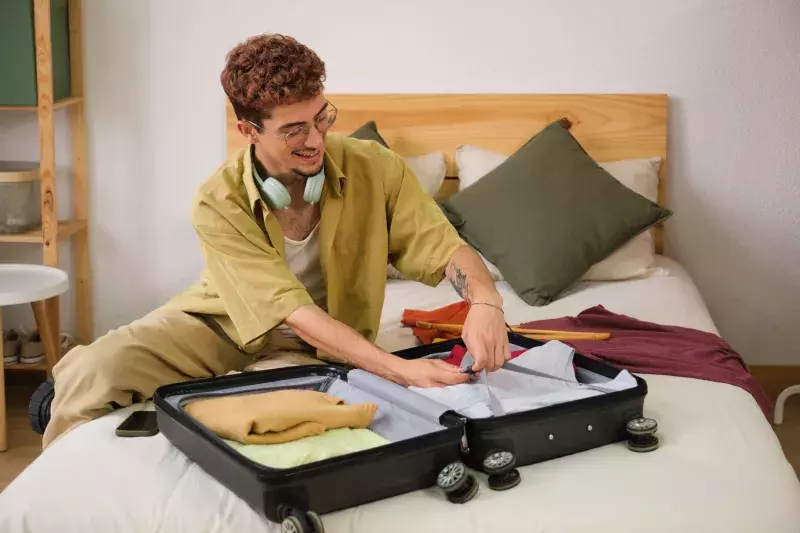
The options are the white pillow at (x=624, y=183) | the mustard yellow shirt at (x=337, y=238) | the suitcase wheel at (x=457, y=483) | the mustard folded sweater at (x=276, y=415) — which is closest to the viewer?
the suitcase wheel at (x=457, y=483)

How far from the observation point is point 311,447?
176 centimetres

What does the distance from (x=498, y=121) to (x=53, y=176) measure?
4.83ft

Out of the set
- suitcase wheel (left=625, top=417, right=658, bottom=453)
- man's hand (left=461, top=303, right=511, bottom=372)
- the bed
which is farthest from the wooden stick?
suitcase wheel (left=625, top=417, right=658, bottom=453)

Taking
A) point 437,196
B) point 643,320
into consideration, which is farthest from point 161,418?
Result: point 437,196

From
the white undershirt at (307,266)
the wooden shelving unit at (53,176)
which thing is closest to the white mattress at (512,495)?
the white undershirt at (307,266)

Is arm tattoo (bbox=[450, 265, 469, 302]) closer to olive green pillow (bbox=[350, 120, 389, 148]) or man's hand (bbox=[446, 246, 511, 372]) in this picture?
man's hand (bbox=[446, 246, 511, 372])

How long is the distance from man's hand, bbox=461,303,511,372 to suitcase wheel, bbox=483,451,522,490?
11.4 inches

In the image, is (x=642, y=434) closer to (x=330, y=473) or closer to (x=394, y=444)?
(x=394, y=444)

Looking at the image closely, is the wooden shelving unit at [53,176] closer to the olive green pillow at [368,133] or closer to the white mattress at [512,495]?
the olive green pillow at [368,133]

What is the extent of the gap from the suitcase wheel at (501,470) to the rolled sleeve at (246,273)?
2.03ft

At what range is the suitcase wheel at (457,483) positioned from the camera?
5.51 feet

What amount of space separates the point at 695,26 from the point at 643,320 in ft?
3.87

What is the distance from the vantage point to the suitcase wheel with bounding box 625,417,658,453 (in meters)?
1.86

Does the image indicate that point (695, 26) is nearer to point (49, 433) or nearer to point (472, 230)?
point (472, 230)
